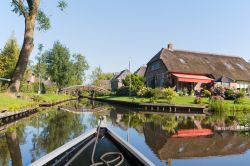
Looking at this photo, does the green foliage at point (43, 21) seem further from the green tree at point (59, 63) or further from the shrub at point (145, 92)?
the green tree at point (59, 63)

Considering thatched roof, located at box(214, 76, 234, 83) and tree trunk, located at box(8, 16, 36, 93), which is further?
thatched roof, located at box(214, 76, 234, 83)

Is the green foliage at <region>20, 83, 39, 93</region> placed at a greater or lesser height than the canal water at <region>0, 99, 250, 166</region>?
greater

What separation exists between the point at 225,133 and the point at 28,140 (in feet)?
30.3

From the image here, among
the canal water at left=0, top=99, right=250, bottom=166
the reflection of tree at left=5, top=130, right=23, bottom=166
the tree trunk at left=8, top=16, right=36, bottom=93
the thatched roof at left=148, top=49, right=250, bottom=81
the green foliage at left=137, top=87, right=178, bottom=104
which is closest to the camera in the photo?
the reflection of tree at left=5, top=130, right=23, bottom=166

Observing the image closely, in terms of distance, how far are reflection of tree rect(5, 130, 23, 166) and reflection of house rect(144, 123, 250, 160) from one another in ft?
13.5

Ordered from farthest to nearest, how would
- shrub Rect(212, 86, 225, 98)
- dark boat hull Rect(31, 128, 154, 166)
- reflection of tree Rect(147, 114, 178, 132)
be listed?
shrub Rect(212, 86, 225, 98) < reflection of tree Rect(147, 114, 178, 132) < dark boat hull Rect(31, 128, 154, 166)

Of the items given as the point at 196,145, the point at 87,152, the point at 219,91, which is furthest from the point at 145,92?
the point at 87,152

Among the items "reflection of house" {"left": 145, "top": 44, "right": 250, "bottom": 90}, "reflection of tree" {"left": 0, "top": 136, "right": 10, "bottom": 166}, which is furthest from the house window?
"reflection of tree" {"left": 0, "top": 136, "right": 10, "bottom": 166}

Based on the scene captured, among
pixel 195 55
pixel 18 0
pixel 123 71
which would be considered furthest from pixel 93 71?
pixel 18 0

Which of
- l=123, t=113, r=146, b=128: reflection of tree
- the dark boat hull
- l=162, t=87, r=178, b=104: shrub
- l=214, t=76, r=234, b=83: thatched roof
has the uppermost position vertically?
l=214, t=76, r=234, b=83: thatched roof

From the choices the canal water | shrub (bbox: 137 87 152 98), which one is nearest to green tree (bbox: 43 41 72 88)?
shrub (bbox: 137 87 152 98)

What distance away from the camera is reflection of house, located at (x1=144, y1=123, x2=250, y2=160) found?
970 cm

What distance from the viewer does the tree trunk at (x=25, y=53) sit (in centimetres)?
2079

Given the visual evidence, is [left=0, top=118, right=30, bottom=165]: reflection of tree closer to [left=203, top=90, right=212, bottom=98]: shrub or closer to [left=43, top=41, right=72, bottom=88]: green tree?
[left=203, top=90, right=212, bottom=98]: shrub
